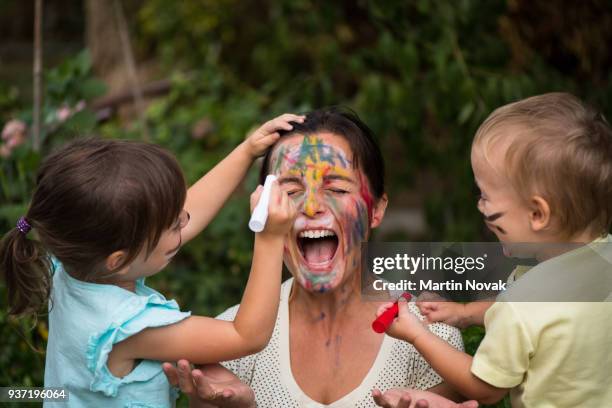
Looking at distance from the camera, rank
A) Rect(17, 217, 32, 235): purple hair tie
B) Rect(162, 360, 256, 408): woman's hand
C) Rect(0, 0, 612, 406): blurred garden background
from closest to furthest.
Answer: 1. Rect(162, 360, 256, 408): woman's hand
2. Rect(17, 217, 32, 235): purple hair tie
3. Rect(0, 0, 612, 406): blurred garden background

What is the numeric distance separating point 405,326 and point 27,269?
975 mm

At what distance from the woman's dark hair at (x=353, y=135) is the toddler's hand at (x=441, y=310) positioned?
0.37 metres

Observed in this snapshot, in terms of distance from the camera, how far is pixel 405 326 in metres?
2.27

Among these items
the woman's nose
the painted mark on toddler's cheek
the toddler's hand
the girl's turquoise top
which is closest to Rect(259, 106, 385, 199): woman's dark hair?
the woman's nose

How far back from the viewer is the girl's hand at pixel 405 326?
225cm

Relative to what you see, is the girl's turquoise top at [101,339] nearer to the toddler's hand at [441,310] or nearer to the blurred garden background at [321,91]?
the toddler's hand at [441,310]

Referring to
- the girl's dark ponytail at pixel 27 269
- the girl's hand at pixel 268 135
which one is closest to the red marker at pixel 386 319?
the girl's hand at pixel 268 135

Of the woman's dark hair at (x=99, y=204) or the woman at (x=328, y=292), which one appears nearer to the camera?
the woman's dark hair at (x=99, y=204)

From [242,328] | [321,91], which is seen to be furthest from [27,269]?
[321,91]

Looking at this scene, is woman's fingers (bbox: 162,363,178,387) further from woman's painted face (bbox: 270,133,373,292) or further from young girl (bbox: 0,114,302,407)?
woman's painted face (bbox: 270,133,373,292)

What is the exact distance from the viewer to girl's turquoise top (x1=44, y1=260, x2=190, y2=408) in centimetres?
223

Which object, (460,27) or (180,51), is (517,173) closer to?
(460,27)

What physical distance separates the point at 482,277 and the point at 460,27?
2.64 meters

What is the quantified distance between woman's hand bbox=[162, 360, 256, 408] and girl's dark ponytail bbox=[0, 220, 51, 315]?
1.29ft
